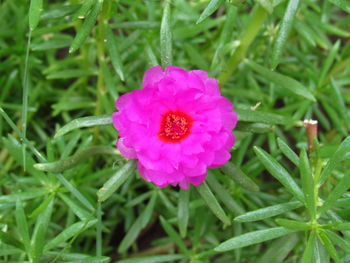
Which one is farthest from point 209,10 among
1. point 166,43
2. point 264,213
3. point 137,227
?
point 137,227

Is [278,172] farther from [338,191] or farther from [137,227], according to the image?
[137,227]

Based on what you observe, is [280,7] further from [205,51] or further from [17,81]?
[17,81]

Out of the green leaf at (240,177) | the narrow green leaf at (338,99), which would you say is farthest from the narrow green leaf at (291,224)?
the narrow green leaf at (338,99)

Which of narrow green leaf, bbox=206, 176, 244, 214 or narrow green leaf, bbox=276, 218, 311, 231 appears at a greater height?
narrow green leaf, bbox=276, 218, 311, 231

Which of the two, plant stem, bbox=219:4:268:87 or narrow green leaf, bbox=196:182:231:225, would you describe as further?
plant stem, bbox=219:4:268:87

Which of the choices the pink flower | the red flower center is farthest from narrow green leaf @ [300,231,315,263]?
the red flower center

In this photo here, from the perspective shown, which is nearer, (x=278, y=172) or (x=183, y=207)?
(x=278, y=172)

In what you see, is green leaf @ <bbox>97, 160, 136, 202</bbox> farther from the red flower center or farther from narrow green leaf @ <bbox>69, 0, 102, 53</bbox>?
narrow green leaf @ <bbox>69, 0, 102, 53</bbox>

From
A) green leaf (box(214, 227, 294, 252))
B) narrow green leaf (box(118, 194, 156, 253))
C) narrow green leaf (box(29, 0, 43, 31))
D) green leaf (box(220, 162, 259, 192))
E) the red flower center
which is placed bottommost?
narrow green leaf (box(118, 194, 156, 253))
